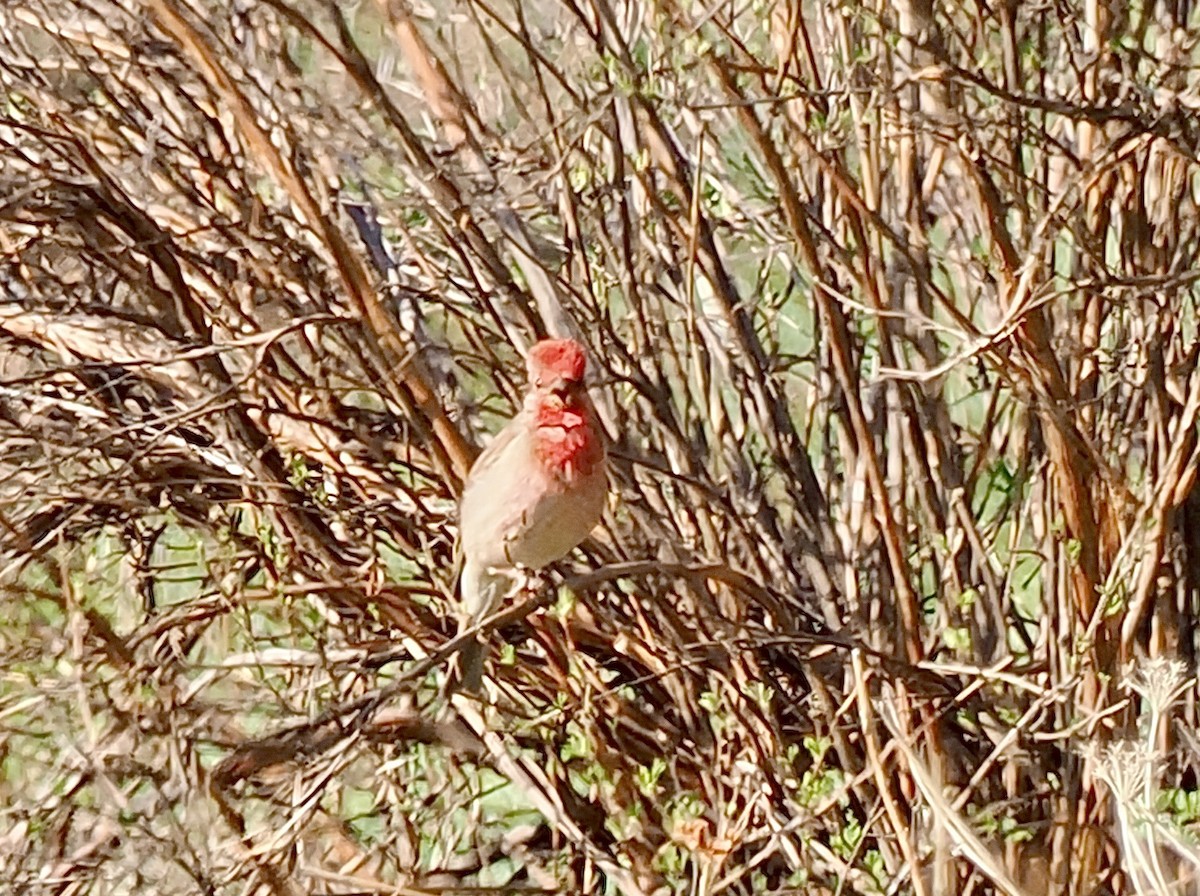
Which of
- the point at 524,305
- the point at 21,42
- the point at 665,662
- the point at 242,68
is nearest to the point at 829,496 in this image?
the point at 665,662

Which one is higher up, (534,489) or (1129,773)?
(534,489)

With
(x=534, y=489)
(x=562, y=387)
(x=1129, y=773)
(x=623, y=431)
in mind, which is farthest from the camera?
(x=623, y=431)

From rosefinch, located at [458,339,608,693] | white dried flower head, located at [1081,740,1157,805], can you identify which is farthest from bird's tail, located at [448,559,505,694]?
white dried flower head, located at [1081,740,1157,805]

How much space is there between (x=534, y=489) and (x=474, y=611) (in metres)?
0.23

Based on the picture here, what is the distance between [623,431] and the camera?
3.43m

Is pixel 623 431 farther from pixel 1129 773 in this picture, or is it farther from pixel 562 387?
pixel 1129 773

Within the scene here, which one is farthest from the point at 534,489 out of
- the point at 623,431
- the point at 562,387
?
the point at 623,431

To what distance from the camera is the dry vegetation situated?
9.78 ft

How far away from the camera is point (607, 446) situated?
10.8 ft


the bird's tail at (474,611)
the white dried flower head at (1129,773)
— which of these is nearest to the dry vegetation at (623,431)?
the bird's tail at (474,611)

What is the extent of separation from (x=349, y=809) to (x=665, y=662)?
84 cm

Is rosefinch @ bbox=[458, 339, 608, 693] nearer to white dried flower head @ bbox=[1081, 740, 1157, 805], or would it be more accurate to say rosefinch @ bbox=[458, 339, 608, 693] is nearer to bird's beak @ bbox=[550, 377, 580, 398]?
bird's beak @ bbox=[550, 377, 580, 398]

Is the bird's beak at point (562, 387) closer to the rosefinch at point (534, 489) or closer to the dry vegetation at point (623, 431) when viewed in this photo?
the rosefinch at point (534, 489)

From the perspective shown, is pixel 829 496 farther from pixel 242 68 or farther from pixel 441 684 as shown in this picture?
pixel 242 68
